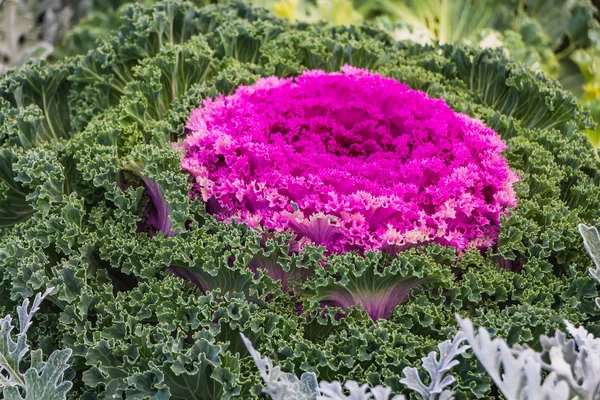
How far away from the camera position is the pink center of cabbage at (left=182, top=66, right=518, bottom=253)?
2424 millimetres

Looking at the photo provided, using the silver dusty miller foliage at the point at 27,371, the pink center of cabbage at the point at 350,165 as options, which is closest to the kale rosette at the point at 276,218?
the pink center of cabbage at the point at 350,165

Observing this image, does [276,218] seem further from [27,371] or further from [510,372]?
[510,372]

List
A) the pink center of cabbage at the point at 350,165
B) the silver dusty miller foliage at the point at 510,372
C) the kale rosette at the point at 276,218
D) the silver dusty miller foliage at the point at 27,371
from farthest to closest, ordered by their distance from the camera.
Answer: the pink center of cabbage at the point at 350,165 → the kale rosette at the point at 276,218 → the silver dusty miller foliage at the point at 27,371 → the silver dusty miller foliage at the point at 510,372

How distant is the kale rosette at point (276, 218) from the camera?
7.25ft

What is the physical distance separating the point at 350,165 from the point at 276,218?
1.17 feet

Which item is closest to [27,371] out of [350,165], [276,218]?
[276,218]

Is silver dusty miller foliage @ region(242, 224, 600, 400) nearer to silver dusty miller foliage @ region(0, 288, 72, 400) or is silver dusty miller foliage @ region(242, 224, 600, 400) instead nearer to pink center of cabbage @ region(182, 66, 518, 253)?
pink center of cabbage @ region(182, 66, 518, 253)

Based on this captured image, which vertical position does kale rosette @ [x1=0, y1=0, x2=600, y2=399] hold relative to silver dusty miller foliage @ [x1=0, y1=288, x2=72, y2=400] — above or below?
above

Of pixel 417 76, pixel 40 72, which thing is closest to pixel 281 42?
pixel 417 76

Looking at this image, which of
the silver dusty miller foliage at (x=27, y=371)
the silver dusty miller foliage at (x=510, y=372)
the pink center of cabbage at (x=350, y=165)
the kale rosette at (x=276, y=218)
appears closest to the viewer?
the silver dusty miller foliage at (x=510, y=372)

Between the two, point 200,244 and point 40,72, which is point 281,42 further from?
point 200,244

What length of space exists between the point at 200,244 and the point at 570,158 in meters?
1.53

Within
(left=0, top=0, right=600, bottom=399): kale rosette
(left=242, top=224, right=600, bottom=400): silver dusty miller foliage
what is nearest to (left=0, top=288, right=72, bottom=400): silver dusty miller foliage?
(left=0, top=0, right=600, bottom=399): kale rosette

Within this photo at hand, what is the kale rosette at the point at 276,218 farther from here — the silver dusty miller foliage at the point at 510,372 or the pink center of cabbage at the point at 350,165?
the silver dusty miller foliage at the point at 510,372
